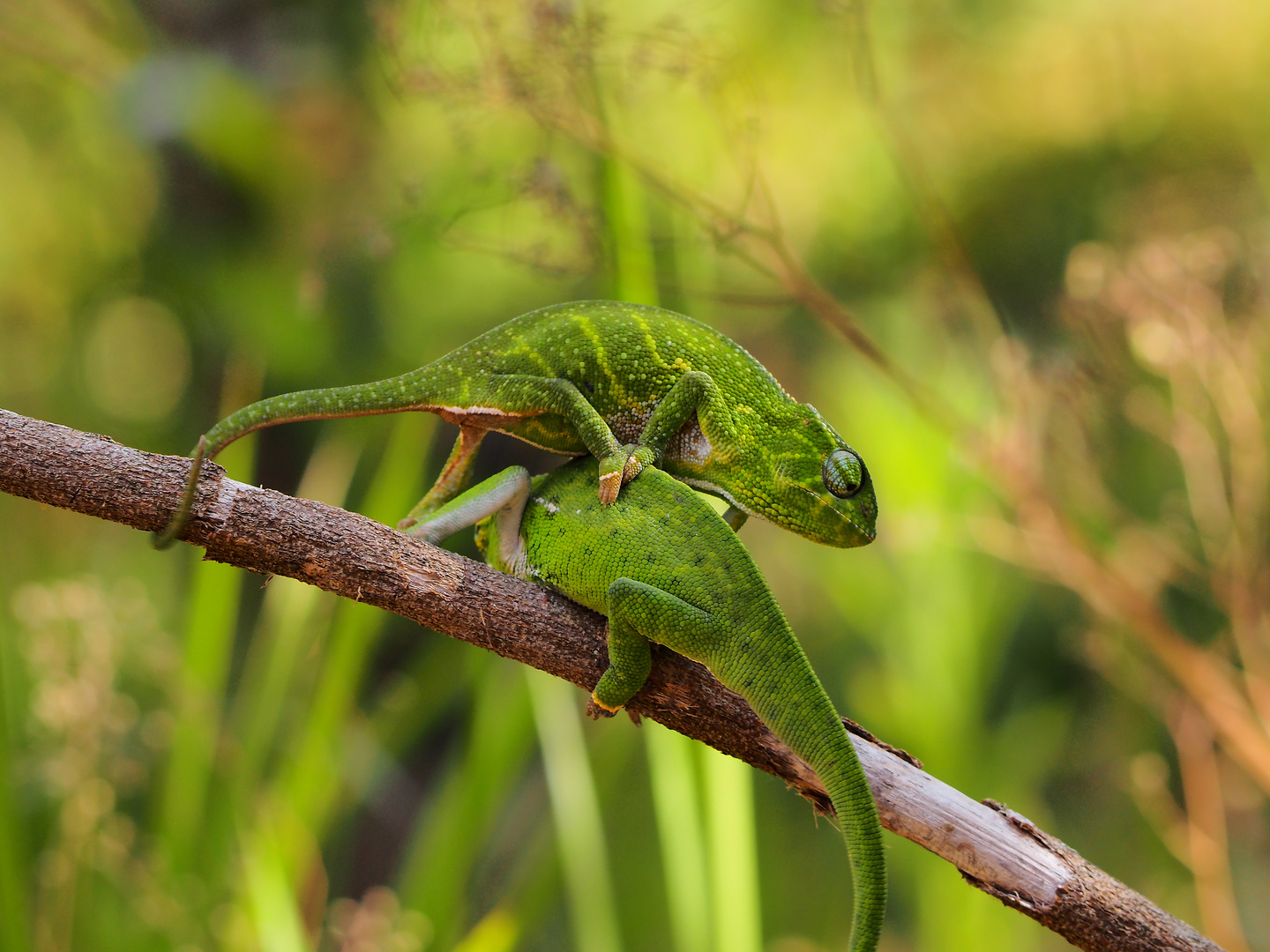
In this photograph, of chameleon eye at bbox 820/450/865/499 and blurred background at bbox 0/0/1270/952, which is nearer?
chameleon eye at bbox 820/450/865/499

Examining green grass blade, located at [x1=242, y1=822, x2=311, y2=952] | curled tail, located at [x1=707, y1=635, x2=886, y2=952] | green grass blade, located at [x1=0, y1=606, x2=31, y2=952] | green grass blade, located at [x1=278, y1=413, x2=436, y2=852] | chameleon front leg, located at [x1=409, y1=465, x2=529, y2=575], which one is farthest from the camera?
green grass blade, located at [x1=278, y1=413, x2=436, y2=852]

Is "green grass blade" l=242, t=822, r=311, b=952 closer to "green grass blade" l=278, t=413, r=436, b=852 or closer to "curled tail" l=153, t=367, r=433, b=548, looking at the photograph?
"green grass blade" l=278, t=413, r=436, b=852

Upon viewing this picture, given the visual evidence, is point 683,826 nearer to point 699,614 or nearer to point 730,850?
point 730,850

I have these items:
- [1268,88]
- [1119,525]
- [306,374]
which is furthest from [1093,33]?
[306,374]

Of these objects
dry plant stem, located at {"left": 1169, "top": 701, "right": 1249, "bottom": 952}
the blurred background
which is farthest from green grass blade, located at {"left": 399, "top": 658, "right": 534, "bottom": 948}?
dry plant stem, located at {"left": 1169, "top": 701, "right": 1249, "bottom": 952}

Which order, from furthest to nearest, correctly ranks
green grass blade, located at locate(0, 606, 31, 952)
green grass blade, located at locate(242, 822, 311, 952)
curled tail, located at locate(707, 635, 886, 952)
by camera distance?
green grass blade, located at locate(242, 822, 311, 952) < green grass blade, located at locate(0, 606, 31, 952) < curled tail, located at locate(707, 635, 886, 952)

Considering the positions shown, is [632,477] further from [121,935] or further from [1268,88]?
[1268,88]

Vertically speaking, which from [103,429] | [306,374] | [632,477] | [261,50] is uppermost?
[632,477]

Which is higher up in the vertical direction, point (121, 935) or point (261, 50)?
point (261, 50)

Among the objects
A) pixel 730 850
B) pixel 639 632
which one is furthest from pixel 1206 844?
pixel 639 632
